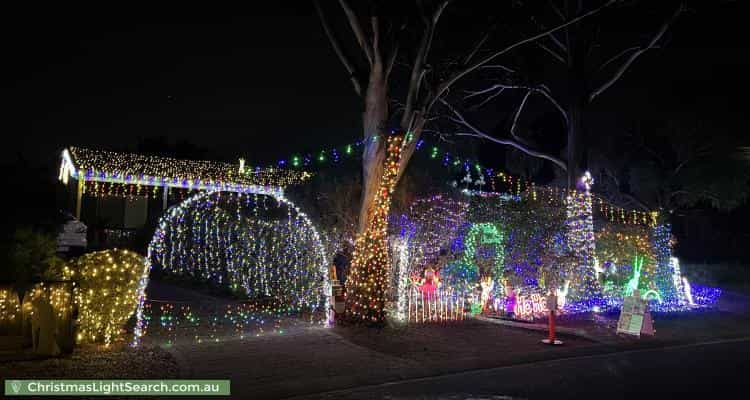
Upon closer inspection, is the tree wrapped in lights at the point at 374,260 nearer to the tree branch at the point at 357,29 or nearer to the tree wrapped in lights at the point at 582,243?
the tree branch at the point at 357,29

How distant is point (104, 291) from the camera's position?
28.1ft

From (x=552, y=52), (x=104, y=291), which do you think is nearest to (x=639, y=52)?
(x=552, y=52)

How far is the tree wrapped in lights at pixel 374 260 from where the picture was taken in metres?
11.3

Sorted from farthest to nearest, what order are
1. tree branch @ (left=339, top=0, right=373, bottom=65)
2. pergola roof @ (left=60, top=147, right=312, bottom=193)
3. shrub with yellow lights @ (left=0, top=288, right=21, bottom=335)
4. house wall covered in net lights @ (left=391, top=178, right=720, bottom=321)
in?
pergola roof @ (left=60, top=147, right=312, bottom=193), house wall covered in net lights @ (left=391, top=178, right=720, bottom=321), tree branch @ (left=339, top=0, right=373, bottom=65), shrub with yellow lights @ (left=0, top=288, right=21, bottom=335)

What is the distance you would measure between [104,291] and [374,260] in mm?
4948

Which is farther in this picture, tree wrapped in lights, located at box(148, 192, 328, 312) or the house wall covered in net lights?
tree wrapped in lights, located at box(148, 192, 328, 312)

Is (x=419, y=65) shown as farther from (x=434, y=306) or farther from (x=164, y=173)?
(x=164, y=173)

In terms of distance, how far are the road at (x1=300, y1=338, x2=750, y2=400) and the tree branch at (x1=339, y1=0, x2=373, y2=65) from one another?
6411mm

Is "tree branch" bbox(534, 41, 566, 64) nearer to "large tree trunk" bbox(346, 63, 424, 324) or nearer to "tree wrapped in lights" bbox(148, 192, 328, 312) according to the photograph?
"large tree trunk" bbox(346, 63, 424, 324)

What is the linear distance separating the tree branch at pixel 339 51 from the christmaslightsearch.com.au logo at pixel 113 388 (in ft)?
23.1

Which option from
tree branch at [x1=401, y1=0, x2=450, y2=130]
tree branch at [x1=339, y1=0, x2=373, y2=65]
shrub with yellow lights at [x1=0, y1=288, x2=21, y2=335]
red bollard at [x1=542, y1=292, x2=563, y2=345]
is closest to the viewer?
shrub with yellow lights at [x1=0, y1=288, x2=21, y2=335]

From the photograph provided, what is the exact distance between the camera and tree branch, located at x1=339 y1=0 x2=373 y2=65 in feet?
36.5

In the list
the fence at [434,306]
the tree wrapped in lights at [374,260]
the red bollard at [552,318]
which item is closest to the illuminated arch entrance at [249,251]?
the tree wrapped in lights at [374,260]

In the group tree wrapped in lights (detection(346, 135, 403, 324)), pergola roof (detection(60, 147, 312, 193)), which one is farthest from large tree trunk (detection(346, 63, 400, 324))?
pergola roof (detection(60, 147, 312, 193))
